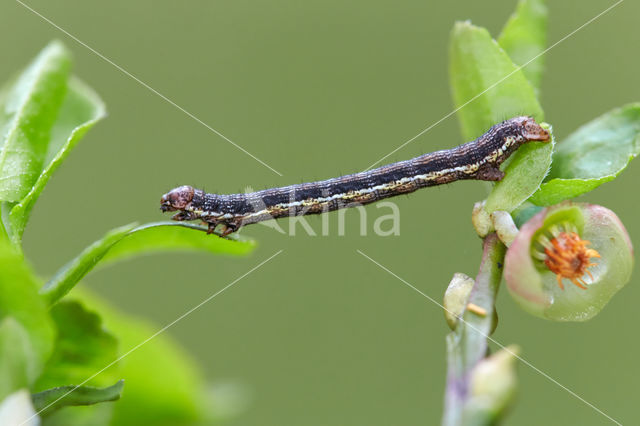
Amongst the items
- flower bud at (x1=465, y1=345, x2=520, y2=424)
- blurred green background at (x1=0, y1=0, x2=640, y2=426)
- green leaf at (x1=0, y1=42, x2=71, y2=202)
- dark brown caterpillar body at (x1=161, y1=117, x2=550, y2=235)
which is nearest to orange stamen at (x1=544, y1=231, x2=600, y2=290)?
flower bud at (x1=465, y1=345, x2=520, y2=424)

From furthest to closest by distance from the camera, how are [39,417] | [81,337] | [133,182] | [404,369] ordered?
[133,182] < [404,369] < [81,337] < [39,417]

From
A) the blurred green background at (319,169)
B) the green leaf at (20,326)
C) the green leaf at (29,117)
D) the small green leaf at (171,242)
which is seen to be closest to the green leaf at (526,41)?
the small green leaf at (171,242)

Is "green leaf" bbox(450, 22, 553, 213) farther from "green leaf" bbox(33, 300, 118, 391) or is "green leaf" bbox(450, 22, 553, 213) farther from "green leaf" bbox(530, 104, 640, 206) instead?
"green leaf" bbox(33, 300, 118, 391)

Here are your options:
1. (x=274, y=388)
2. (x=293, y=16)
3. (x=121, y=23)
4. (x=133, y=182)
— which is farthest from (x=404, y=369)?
(x=121, y=23)

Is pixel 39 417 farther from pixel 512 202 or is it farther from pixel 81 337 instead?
pixel 512 202

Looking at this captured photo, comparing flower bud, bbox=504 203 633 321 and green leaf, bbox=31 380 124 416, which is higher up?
flower bud, bbox=504 203 633 321

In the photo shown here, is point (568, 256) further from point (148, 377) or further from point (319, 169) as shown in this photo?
point (319, 169)

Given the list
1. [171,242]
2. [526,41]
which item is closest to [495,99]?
[526,41]
